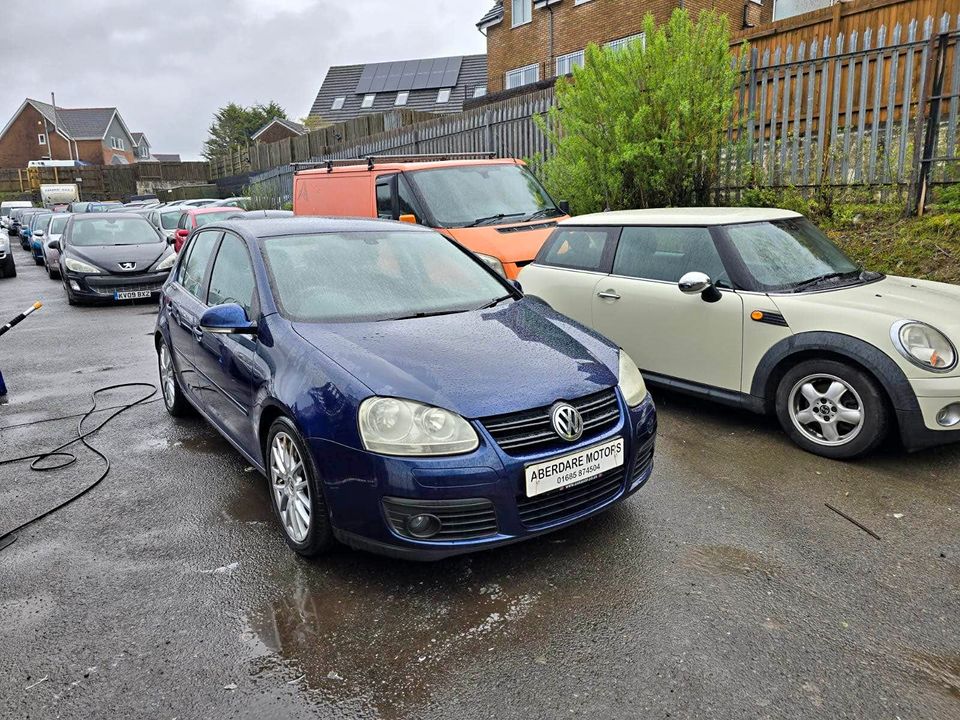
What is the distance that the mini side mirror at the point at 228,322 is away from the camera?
391 centimetres

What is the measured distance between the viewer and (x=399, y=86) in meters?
48.4

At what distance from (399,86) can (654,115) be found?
42852mm

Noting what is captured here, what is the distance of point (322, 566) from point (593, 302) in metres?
3.40

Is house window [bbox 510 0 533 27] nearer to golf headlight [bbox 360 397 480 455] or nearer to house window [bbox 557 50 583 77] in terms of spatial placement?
house window [bbox 557 50 583 77]

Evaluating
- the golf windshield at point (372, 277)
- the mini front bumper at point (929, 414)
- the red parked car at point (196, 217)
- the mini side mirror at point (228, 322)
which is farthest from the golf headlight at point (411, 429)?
the red parked car at point (196, 217)

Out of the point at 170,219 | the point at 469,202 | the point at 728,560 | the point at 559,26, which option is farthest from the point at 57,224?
the point at 728,560

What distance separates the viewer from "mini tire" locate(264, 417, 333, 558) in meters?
3.36

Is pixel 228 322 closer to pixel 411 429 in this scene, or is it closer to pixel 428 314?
pixel 428 314

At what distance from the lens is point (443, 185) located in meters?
9.02

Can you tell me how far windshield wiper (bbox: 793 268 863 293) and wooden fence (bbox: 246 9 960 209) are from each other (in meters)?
4.04

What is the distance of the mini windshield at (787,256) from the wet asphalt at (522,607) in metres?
1.25

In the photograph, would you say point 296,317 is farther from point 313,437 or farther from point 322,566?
point 322,566

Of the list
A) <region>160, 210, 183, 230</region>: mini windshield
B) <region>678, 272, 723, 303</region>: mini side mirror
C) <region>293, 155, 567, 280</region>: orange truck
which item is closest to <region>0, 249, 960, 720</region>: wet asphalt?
<region>678, 272, 723, 303</region>: mini side mirror

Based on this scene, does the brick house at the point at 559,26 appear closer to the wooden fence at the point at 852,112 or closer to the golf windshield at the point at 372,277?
the wooden fence at the point at 852,112
